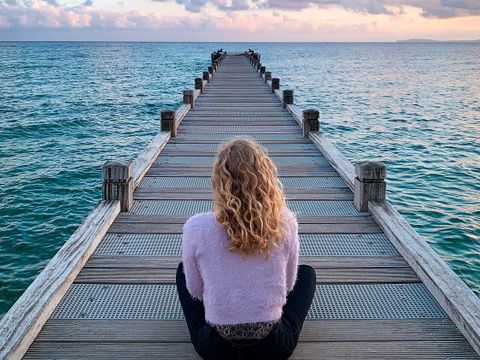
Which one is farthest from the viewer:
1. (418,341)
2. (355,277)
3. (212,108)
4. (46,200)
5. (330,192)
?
(212,108)

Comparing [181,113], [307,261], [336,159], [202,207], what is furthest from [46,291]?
[181,113]

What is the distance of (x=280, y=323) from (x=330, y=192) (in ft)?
13.8

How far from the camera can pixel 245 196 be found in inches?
115

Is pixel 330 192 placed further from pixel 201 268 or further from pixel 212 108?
pixel 212 108

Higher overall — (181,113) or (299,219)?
(181,113)

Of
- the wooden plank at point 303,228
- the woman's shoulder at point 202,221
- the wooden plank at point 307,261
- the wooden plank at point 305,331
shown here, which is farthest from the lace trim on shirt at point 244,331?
the wooden plank at point 303,228

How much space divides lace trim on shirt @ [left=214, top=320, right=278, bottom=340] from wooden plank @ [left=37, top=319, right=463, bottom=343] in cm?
82

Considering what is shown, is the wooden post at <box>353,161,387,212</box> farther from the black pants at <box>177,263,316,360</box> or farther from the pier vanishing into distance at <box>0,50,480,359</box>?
the black pants at <box>177,263,316,360</box>

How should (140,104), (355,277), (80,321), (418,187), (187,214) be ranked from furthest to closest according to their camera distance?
(140,104) < (418,187) < (187,214) < (355,277) < (80,321)

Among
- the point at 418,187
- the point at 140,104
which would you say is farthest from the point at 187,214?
the point at 140,104

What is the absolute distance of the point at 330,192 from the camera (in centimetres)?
720

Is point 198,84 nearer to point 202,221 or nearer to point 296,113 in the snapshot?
point 296,113

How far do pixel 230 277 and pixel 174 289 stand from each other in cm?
167

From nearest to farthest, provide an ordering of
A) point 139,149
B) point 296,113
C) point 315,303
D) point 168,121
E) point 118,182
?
point 315,303
point 118,182
point 168,121
point 296,113
point 139,149
